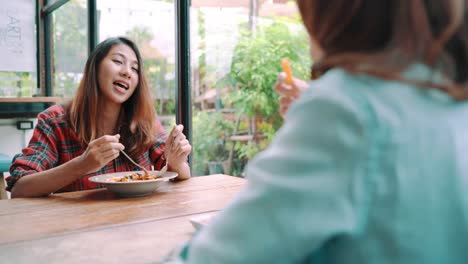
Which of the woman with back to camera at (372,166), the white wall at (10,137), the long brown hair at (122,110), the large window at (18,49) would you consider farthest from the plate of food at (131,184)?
the large window at (18,49)

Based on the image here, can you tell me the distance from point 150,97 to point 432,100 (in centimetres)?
168

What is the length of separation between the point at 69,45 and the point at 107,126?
290 cm

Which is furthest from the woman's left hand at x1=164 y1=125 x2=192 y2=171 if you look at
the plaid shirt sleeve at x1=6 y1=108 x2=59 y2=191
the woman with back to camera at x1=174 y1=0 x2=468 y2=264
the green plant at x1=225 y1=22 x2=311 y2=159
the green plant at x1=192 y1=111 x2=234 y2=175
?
the woman with back to camera at x1=174 y1=0 x2=468 y2=264

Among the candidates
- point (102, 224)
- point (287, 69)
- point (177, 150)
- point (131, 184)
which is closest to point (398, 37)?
point (287, 69)

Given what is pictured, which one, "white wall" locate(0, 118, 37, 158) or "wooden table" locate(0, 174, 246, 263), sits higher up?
"white wall" locate(0, 118, 37, 158)

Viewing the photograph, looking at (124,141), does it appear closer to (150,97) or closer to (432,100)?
(150,97)

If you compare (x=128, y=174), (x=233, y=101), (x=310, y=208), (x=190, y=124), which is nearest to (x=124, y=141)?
(x=128, y=174)

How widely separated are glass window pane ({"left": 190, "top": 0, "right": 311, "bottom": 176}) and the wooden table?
1054 millimetres

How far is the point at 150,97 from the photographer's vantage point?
200cm

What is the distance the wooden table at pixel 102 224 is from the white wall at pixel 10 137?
2862 mm

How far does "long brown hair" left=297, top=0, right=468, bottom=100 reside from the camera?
0.42 m

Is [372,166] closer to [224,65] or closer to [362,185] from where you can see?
[362,185]

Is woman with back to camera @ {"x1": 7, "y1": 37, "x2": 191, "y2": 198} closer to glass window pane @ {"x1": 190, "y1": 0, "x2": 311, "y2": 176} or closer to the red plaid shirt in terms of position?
the red plaid shirt

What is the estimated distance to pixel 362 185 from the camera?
398 mm
